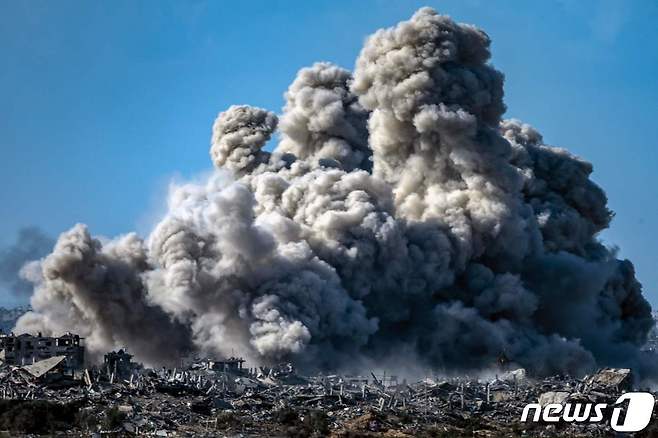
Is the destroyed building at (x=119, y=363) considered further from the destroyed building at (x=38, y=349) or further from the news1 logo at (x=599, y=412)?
the news1 logo at (x=599, y=412)

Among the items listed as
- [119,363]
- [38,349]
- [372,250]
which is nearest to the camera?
[119,363]

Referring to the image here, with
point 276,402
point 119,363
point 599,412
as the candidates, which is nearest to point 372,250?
point 119,363

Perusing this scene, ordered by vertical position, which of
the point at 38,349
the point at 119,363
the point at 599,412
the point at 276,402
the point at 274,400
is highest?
the point at 38,349

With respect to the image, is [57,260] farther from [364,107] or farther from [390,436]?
[390,436]

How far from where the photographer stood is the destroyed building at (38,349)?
78.0m

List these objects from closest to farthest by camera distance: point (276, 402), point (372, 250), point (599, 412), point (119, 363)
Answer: point (599, 412), point (276, 402), point (119, 363), point (372, 250)

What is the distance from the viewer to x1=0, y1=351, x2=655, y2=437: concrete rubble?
59.2 meters

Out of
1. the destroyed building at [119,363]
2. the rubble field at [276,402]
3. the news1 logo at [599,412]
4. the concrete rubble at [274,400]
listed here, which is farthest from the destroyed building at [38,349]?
the news1 logo at [599,412]

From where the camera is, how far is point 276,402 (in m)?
66.7

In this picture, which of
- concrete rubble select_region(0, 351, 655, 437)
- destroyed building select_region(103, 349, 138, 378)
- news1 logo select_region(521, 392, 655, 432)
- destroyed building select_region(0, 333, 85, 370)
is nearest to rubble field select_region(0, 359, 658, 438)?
concrete rubble select_region(0, 351, 655, 437)

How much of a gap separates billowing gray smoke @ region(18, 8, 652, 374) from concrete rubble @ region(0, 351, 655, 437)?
5035 mm

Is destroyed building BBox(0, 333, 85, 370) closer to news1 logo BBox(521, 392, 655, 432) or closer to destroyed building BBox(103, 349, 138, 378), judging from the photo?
destroyed building BBox(103, 349, 138, 378)

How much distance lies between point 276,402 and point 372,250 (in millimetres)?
20226

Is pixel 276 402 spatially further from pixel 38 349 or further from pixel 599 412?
pixel 38 349
